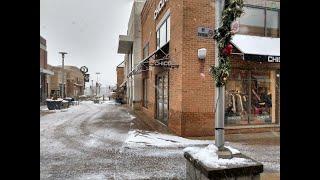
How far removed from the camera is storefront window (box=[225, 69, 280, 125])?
11.4 m

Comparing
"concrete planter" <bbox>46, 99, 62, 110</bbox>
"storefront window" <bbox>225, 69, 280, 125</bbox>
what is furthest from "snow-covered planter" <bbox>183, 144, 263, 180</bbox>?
"concrete planter" <bbox>46, 99, 62, 110</bbox>

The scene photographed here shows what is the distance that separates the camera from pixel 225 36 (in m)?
4.46

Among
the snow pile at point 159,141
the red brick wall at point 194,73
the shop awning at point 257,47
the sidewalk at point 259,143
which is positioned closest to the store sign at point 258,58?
the shop awning at point 257,47

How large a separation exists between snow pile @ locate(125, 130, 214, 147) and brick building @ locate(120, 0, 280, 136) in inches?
27.4

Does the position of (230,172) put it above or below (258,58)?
below

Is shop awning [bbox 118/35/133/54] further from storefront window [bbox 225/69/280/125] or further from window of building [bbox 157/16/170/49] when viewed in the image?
storefront window [bbox 225/69/280/125]

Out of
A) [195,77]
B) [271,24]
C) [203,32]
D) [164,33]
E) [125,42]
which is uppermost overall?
[125,42]

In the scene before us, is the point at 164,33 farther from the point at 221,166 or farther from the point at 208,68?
the point at 221,166

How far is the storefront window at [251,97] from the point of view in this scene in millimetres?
11391

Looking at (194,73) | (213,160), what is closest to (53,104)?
(194,73)

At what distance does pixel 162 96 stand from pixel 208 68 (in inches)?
181

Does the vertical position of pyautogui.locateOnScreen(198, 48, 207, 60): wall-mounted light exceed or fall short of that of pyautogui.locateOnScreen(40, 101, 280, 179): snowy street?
it exceeds it
